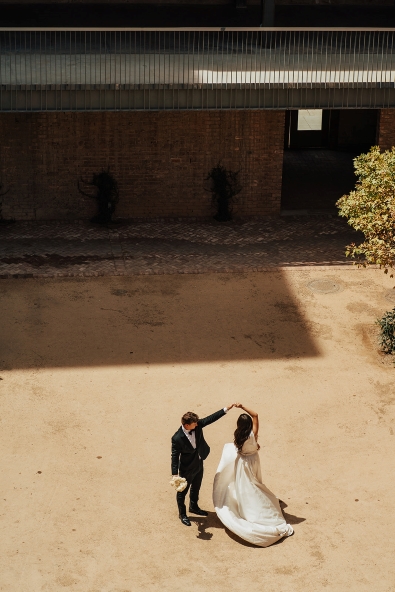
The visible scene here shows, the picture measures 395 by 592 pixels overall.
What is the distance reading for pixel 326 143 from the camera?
26.9 meters

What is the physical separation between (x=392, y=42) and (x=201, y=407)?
9.74 m

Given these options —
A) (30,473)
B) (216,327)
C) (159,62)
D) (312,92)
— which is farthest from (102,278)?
(30,473)

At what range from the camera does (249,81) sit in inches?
635

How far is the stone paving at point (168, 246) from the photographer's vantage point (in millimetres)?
17047

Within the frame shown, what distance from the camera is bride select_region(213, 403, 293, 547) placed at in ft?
31.0

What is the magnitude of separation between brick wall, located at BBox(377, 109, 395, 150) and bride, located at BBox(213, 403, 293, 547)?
39.0 feet

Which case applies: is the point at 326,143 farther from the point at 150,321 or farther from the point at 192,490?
the point at 192,490

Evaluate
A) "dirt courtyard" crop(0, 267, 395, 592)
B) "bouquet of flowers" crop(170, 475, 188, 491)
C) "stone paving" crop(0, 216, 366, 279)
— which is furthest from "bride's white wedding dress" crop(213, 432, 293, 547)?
"stone paving" crop(0, 216, 366, 279)

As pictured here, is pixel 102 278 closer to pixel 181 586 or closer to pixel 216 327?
pixel 216 327

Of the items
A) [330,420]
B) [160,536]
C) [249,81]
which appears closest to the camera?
[160,536]

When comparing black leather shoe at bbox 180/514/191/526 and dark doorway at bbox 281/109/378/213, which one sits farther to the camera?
dark doorway at bbox 281/109/378/213

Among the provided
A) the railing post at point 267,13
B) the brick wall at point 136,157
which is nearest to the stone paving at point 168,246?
the brick wall at point 136,157

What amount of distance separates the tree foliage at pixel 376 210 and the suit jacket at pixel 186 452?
4.81m

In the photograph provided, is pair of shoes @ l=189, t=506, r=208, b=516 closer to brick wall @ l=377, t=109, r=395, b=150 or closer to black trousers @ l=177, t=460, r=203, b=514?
black trousers @ l=177, t=460, r=203, b=514
